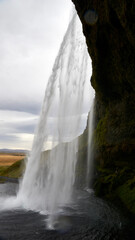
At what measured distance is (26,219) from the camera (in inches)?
335

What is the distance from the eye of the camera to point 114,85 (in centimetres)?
1525

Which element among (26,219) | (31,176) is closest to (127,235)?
(26,219)

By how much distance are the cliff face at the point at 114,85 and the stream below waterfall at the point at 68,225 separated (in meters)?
2.62

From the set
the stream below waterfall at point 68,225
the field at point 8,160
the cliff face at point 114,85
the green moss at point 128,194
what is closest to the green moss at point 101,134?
the cliff face at point 114,85

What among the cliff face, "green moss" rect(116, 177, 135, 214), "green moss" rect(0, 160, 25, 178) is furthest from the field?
"green moss" rect(116, 177, 135, 214)

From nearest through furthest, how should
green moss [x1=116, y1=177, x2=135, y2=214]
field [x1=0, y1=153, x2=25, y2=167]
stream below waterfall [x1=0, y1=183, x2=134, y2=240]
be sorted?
stream below waterfall [x1=0, y1=183, x2=134, y2=240]
green moss [x1=116, y1=177, x2=135, y2=214]
field [x1=0, y1=153, x2=25, y2=167]

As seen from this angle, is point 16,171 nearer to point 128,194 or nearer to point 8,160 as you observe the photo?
point 128,194

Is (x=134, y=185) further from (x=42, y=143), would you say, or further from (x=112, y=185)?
(x=42, y=143)

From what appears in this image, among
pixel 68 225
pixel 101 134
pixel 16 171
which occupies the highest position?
pixel 101 134

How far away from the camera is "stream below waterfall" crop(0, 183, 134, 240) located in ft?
22.5

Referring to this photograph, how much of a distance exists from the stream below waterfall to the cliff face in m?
2.62

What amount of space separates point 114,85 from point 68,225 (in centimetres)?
1156

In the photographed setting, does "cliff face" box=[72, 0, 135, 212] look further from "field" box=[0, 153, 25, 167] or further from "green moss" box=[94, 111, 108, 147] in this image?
"field" box=[0, 153, 25, 167]

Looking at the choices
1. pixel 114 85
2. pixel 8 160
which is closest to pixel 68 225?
pixel 114 85
